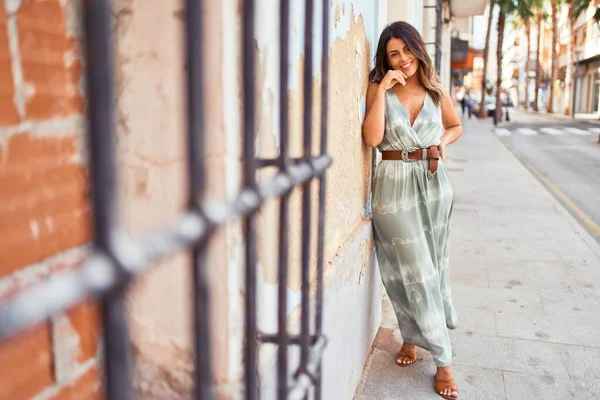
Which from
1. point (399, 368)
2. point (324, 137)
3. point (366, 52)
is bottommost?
point (399, 368)

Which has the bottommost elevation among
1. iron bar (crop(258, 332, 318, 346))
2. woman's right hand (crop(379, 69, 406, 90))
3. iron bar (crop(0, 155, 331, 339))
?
iron bar (crop(258, 332, 318, 346))

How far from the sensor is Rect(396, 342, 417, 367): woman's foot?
3.10 meters

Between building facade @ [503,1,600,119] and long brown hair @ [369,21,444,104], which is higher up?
building facade @ [503,1,600,119]

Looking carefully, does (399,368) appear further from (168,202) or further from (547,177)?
(547,177)

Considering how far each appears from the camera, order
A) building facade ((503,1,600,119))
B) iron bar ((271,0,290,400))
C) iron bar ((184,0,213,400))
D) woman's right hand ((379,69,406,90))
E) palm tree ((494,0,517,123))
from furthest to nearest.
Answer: building facade ((503,1,600,119)), palm tree ((494,0,517,123)), woman's right hand ((379,69,406,90)), iron bar ((271,0,290,400)), iron bar ((184,0,213,400))

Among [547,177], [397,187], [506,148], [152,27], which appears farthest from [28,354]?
[506,148]

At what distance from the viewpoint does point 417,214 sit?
2799 mm

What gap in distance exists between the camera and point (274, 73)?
57.9 inches

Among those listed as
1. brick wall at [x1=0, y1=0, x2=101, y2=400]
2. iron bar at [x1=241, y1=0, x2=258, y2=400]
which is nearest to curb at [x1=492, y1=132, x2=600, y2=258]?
iron bar at [x1=241, y1=0, x2=258, y2=400]

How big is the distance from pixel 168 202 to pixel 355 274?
1.57 m

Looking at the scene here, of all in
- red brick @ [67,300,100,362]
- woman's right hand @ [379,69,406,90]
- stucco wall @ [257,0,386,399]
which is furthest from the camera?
woman's right hand @ [379,69,406,90]

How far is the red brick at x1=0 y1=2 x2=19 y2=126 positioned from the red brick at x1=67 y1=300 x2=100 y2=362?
41 centimetres

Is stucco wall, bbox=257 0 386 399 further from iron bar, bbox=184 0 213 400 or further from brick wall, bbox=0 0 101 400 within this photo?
iron bar, bbox=184 0 213 400

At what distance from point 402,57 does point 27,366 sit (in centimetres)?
228
